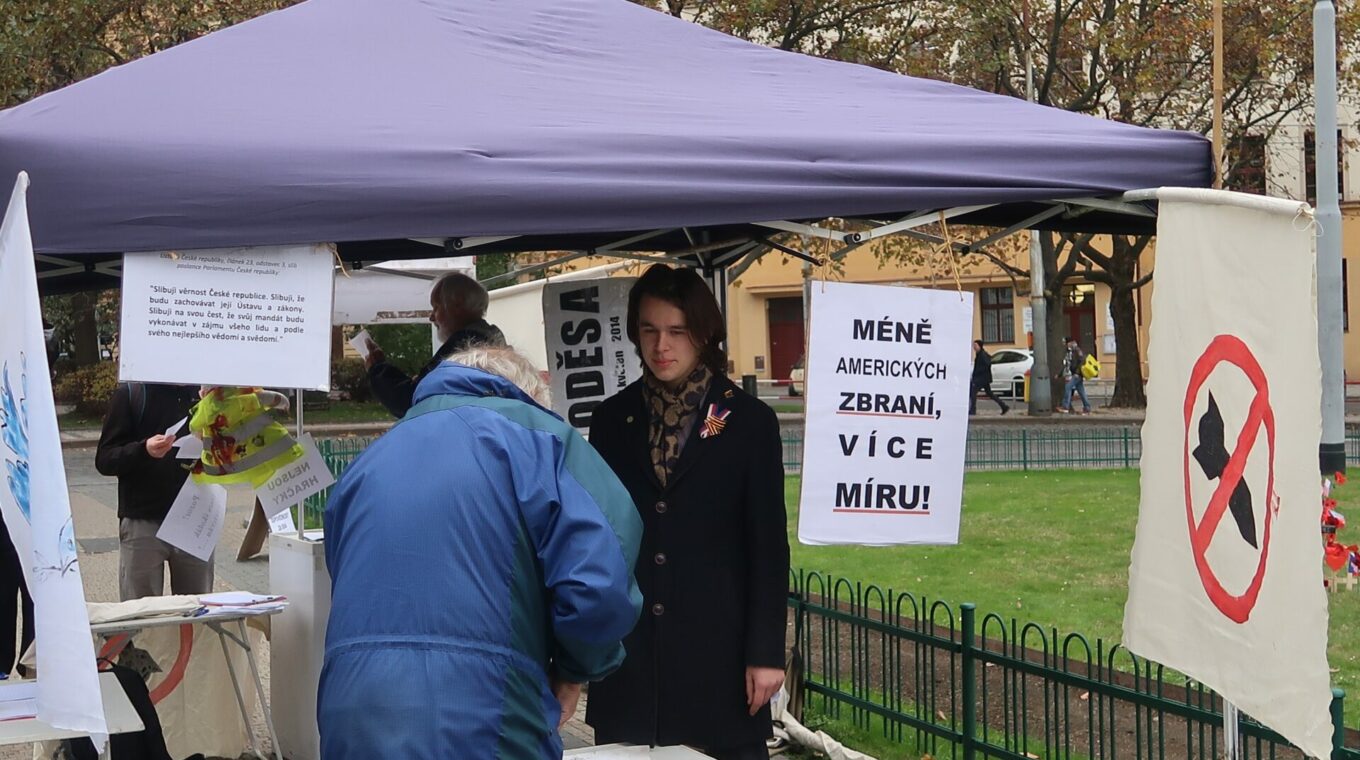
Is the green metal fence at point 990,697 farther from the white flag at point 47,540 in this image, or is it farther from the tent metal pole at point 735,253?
the white flag at point 47,540

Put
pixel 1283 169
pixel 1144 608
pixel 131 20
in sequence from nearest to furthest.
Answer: pixel 1144 608 → pixel 131 20 → pixel 1283 169

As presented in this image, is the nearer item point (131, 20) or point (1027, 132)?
point (1027, 132)

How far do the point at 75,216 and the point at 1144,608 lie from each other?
113 inches

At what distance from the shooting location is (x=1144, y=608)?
3670 millimetres

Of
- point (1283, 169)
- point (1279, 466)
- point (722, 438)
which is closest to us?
point (1279, 466)

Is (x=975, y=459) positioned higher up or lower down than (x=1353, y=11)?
lower down

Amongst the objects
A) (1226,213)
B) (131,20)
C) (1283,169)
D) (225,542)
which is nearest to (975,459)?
(225,542)

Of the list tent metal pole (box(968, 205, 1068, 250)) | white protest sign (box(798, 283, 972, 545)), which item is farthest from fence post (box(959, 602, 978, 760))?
tent metal pole (box(968, 205, 1068, 250))

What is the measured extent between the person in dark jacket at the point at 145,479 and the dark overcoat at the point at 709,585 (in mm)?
2463

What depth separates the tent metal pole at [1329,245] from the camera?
1369 cm

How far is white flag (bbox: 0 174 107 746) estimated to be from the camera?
3.01 m

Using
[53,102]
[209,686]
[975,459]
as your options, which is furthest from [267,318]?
[975,459]

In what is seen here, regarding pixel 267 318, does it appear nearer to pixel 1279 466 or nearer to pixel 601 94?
pixel 601 94

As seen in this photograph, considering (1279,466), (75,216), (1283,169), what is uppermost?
(1283,169)
